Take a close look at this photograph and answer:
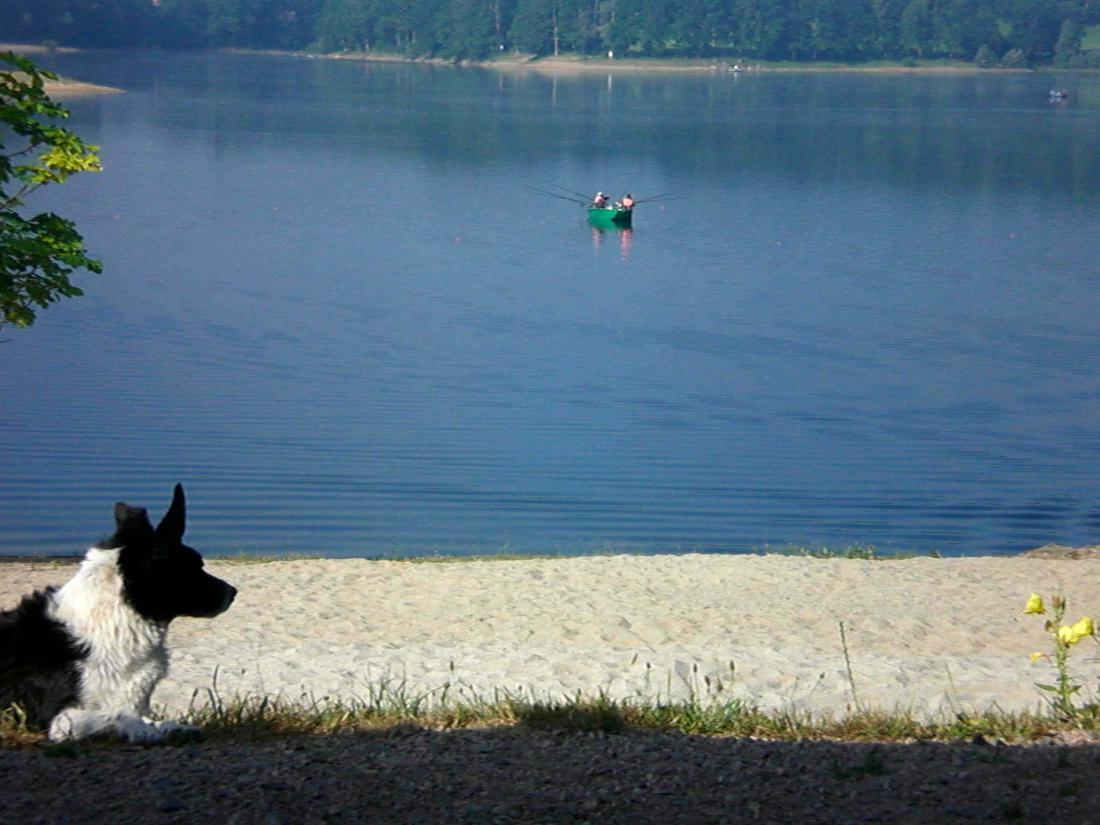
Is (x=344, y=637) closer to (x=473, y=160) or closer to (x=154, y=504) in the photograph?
(x=154, y=504)

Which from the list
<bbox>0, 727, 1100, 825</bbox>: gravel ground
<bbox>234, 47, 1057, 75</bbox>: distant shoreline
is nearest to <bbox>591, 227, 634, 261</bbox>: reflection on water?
<bbox>0, 727, 1100, 825</bbox>: gravel ground

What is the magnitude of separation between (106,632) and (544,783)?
64.9 inches

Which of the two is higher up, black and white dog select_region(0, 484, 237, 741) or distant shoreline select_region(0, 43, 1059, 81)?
distant shoreline select_region(0, 43, 1059, 81)

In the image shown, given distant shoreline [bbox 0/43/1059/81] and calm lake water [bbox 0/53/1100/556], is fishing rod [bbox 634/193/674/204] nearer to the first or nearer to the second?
calm lake water [bbox 0/53/1100/556]

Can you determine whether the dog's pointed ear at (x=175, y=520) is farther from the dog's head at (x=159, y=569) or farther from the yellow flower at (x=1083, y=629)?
the yellow flower at (x=1083, y=629)

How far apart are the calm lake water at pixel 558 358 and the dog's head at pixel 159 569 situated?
39.8 ft

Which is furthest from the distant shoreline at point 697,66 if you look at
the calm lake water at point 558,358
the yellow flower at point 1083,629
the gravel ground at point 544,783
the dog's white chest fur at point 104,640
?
the dog's white chest fur at point 104,640

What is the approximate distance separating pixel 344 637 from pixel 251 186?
169ft

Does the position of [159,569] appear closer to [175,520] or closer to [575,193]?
[175,520]

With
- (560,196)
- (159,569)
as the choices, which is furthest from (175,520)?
(560,196)

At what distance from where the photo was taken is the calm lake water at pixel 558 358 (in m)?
20.3

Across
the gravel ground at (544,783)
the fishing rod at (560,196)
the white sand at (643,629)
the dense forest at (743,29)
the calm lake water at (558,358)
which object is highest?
the dense forest at (743,29)

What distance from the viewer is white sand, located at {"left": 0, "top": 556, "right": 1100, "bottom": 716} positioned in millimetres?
9008

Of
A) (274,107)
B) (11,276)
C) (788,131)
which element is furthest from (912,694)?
(274,107)
